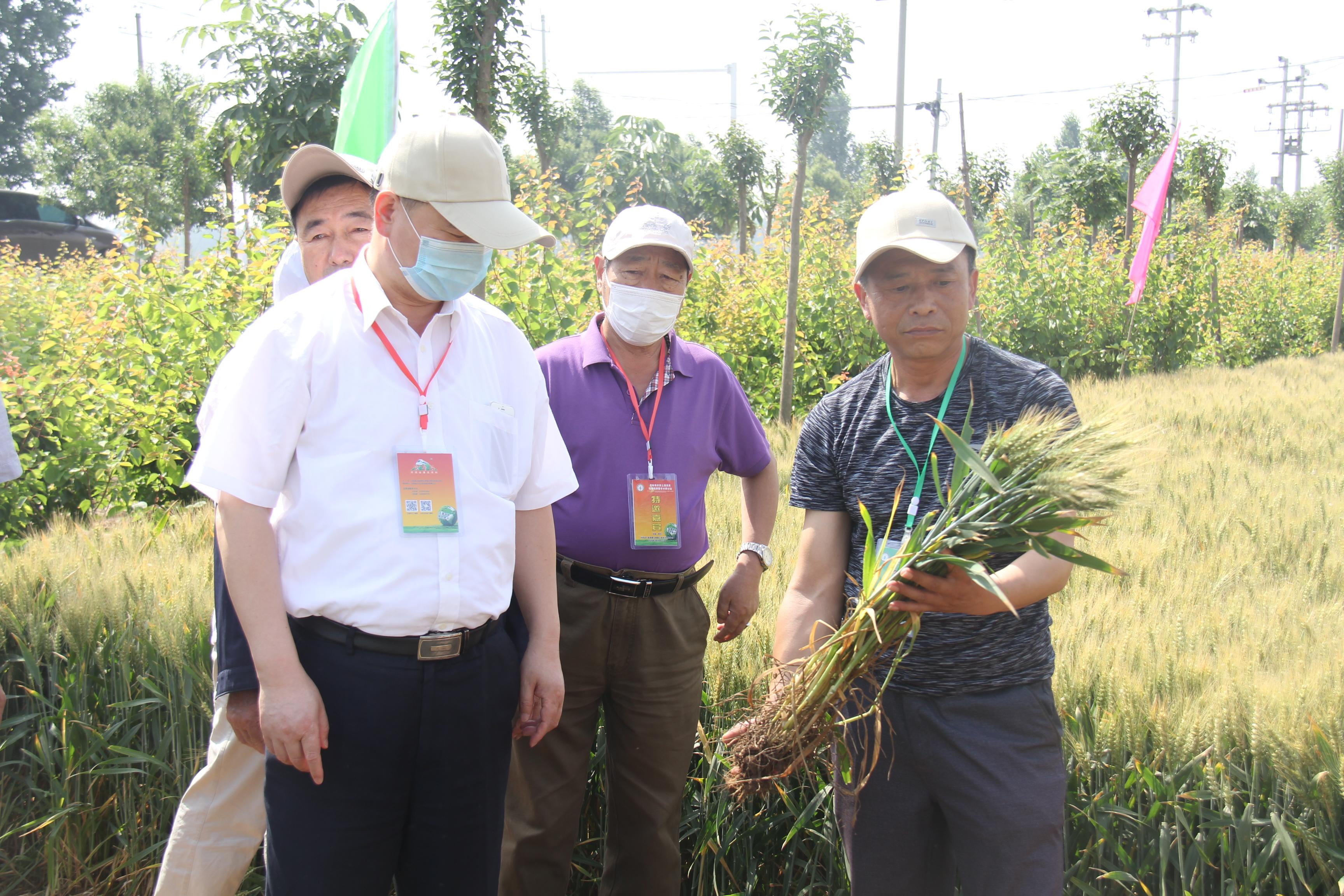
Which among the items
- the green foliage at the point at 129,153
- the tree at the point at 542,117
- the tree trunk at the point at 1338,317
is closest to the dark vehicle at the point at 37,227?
the green foliage at the point at 129,153

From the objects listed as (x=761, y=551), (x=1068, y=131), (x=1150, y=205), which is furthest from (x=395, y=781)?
(x=1068, y=131)

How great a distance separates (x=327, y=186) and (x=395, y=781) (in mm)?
1582

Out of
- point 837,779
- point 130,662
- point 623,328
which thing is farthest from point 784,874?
point 130,662

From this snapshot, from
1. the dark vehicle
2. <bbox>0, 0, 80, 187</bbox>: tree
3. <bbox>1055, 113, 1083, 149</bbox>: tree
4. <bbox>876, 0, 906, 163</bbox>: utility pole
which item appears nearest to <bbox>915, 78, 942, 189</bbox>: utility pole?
<bbox>876, 0, 906, 163</bbox>: utility pole

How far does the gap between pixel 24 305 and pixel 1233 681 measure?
8.19 meters

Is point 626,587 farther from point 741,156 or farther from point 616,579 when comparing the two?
point 741,156

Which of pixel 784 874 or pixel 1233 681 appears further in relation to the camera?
pixel 784 874

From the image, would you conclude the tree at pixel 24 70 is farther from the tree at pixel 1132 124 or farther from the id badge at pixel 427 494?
the id badge at pixel 427 494

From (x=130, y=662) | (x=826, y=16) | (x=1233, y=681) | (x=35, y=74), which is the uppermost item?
(x=35, y=74)

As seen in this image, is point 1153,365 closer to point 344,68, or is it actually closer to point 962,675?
point 344,68

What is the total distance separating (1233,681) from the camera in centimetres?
232

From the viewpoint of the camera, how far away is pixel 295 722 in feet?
5.45

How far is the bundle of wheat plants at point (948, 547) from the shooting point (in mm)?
1641

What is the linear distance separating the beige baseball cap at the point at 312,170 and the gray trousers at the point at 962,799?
1857 millimetres
